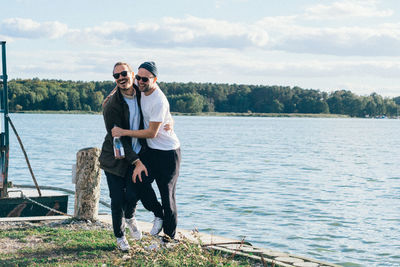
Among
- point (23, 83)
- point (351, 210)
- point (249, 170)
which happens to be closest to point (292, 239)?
point (351, 210)

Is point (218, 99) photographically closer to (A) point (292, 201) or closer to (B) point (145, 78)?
(A) point (292, 201)

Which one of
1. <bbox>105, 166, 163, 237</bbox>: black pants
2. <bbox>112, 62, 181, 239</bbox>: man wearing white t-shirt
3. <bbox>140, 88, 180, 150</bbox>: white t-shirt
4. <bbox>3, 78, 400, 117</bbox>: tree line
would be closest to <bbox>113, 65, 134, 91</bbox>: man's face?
<bbox>112, 62, 181, 239</bbox>: man wearing white t-shirt

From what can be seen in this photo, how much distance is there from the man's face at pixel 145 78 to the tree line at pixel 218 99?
10049cm

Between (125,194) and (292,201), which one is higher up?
(125,194)

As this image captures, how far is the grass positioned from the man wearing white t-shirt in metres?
0.54

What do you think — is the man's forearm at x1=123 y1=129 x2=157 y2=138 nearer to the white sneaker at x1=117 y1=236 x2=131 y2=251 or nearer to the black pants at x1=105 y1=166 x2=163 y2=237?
the black pants at x1=105 y1=166 x2=163 y2=237

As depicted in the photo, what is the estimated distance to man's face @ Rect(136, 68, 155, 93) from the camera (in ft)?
19.5

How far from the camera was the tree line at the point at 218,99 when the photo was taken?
10956cm

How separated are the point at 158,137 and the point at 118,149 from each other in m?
0.47

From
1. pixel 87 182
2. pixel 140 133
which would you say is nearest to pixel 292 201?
pixel 87 182

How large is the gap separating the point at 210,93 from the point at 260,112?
1827 centimetres

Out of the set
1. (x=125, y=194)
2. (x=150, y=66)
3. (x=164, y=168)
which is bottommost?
(x=125, y=194)

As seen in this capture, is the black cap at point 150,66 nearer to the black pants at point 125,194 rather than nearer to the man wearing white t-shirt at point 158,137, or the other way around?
the man wearing white t-shirt at point 158,137

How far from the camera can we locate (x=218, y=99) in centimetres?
13738
